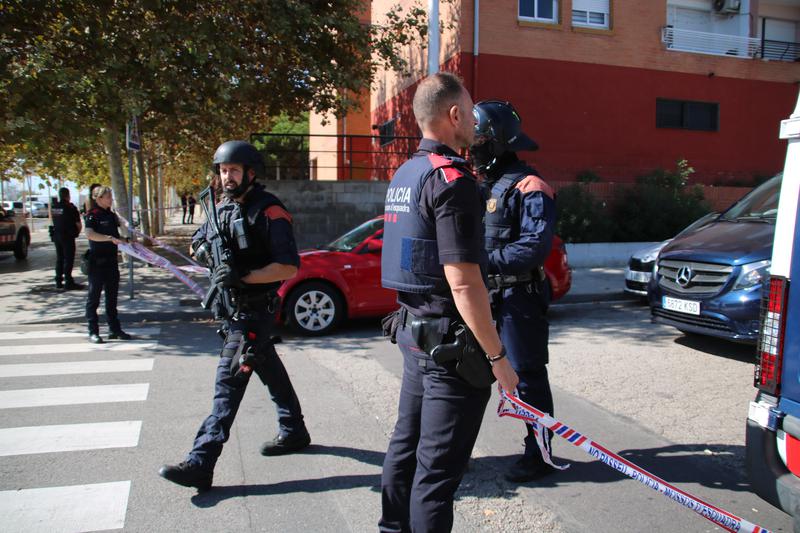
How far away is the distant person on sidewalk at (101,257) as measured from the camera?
24.1ft

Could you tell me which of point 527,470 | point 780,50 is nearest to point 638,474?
point 527,470

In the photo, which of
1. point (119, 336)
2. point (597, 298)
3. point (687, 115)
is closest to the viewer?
point (119, 336)

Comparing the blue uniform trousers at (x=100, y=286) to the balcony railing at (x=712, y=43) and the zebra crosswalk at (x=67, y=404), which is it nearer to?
the zebra crosswalk at (x=67, y=404)

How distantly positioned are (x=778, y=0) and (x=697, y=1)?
10.9 ft

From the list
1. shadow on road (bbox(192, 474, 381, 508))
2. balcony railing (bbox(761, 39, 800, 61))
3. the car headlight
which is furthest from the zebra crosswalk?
balcony railing (bbox(761, 39, 800, 61))

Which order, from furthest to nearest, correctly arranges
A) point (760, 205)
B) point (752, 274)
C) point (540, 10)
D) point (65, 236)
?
1. point (540, 10)
2. point (65, 236)
3. point (760, 205)
4. point (752, 274)

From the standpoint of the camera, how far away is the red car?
789 centimetres

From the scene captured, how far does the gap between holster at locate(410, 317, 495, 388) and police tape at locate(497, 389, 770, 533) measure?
0.28 meters

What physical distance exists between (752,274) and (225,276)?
5021mm

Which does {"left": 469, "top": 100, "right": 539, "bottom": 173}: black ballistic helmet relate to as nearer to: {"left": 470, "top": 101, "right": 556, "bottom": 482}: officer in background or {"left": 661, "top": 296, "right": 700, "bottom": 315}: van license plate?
{"left": 470, "top": 101, "right": 556, "bottom": 482}: officer in background

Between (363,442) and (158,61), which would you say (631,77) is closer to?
(158,61)

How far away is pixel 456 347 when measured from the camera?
7.64ft

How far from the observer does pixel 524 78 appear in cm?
1600

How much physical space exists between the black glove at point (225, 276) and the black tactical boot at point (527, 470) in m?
1.99
